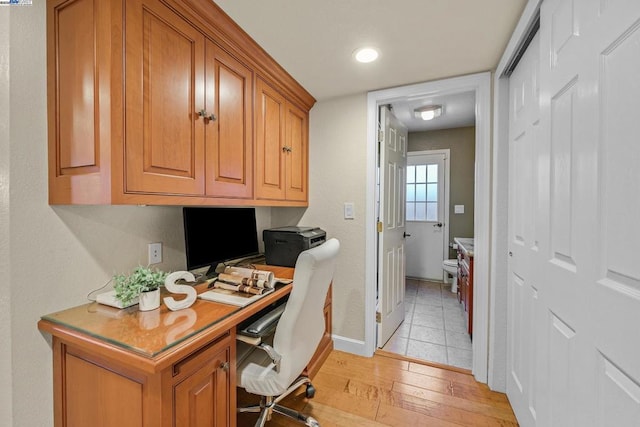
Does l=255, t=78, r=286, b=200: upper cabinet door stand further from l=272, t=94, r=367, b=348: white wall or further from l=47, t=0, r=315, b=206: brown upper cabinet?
l=272, t=94, r=367, b=348: white wall

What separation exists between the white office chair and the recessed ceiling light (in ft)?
3.91

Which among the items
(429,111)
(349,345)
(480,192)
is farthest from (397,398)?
(429,111)

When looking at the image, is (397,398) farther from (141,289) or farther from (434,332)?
(141,289)

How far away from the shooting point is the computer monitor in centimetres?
146

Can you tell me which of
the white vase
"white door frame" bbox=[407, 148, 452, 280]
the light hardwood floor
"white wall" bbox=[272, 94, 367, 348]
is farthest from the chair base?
"white door frame" bbox=[407, 148, 452, 280]

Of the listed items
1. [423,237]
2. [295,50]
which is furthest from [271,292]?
[423,237]

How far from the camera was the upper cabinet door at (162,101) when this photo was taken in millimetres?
1000

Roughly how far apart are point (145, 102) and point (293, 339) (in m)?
1.20

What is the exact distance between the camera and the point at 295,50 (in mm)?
1604

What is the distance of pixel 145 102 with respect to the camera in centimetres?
104

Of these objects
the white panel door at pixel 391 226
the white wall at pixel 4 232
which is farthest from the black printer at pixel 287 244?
the white wall at pixel 4 232

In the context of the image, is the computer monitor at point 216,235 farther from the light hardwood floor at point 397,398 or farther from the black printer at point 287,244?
the light hardwood floor at point 397,398

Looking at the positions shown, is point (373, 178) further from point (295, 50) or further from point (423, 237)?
point (423, 237)

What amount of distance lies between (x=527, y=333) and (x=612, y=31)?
1.33m
